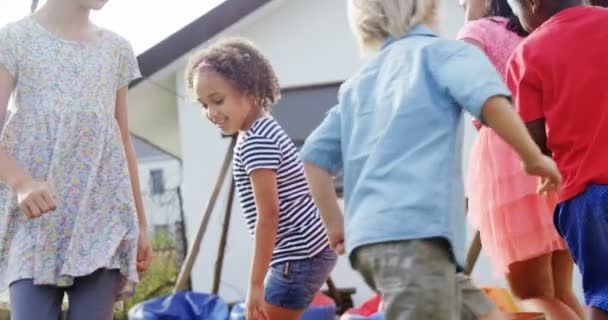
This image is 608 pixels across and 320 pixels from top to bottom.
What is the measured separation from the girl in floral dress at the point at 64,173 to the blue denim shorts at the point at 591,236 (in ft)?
4.09

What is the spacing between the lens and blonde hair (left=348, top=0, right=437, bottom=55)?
101 inches

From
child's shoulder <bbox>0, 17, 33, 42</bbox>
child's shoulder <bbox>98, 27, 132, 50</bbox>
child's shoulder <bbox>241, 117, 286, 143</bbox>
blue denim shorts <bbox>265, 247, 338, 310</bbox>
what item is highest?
child's shoulder <bbox>0, 17, 33, 42</bbox>

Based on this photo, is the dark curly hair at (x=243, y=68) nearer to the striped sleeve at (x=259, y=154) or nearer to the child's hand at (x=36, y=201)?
the striped sleeve at (x=259, y=154)

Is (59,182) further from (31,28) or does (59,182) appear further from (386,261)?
(386,261)

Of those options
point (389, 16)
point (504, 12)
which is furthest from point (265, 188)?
point (504, 12)

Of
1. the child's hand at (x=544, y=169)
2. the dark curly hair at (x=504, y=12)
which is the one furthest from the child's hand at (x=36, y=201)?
the dark curly hair at (x=504, y=12)

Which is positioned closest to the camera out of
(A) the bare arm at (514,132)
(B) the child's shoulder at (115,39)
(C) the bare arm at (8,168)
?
(A) the bare arm at (514,132)

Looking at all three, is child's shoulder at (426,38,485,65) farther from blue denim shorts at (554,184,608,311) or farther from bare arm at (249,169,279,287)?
bare arm at (249,169,279,287)

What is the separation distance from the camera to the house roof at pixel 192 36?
839cm

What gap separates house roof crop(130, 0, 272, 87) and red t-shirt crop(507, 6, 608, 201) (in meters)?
5.83

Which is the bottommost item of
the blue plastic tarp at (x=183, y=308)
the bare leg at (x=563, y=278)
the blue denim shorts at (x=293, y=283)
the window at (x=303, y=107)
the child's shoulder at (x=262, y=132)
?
the blue plastic tarp at (x=183, y=308)

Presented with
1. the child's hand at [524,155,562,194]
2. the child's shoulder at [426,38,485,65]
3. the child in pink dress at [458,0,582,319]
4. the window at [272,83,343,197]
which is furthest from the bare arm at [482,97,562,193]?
the window at [272,83,343,197]

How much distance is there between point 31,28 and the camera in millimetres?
2857

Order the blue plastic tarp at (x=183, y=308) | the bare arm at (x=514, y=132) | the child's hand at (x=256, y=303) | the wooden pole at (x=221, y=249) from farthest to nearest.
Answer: the wooden pole at (x=221, y=249)
the blue plastic tarp at (x=183, y=308)
the child's hand at (x=256, y=303)
the bare arm at (x=514, y=132)
